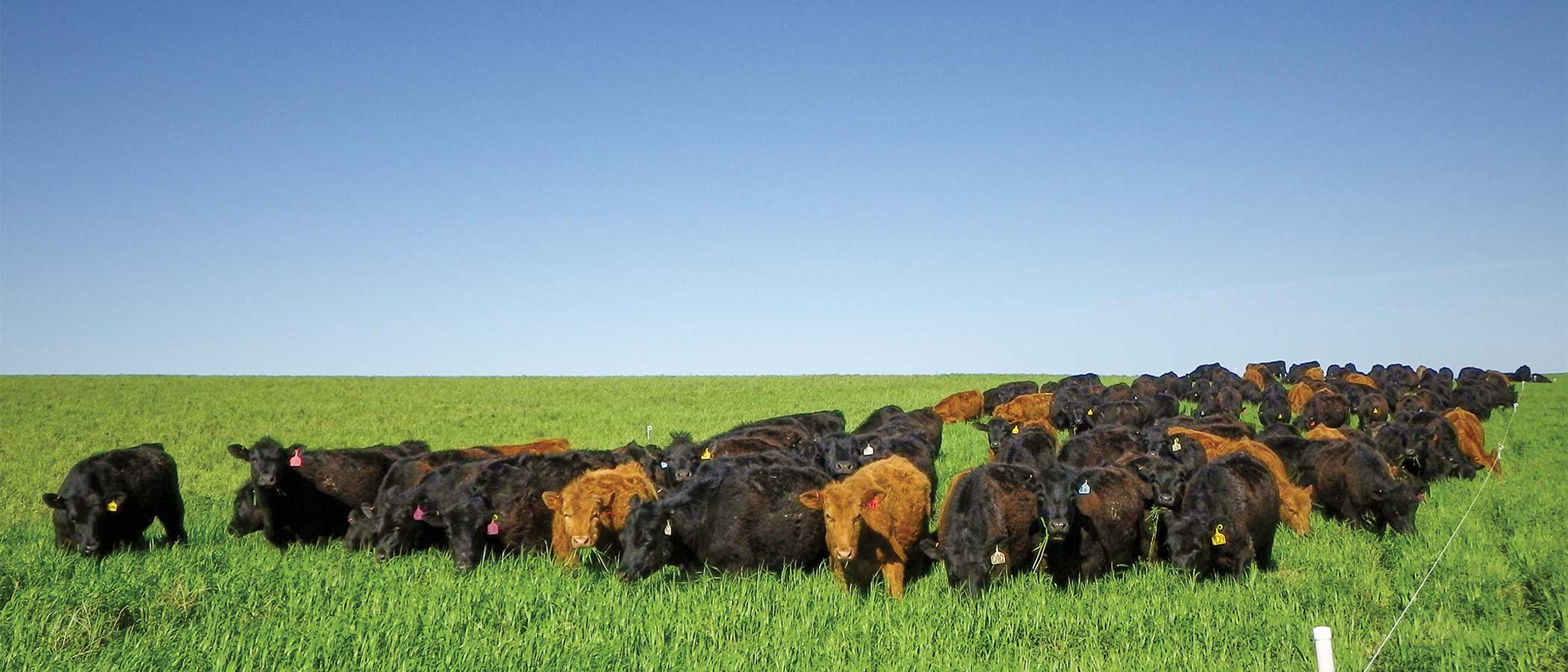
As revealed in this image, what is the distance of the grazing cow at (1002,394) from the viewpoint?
34.0 metres

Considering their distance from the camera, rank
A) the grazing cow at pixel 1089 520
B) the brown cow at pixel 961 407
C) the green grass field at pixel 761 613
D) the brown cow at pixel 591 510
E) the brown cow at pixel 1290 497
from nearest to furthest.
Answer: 1. the green grass field at pixel 761 613
2. the grazing cow at pixel 1089 520
3. the brown cow at pixel 591 510
4. the brown cow at pixel 1290 497
5. the brown cow at pixel 961 407

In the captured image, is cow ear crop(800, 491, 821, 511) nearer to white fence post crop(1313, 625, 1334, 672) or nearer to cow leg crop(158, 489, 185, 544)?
white fence post crop(1313, 625, 1334, 672)

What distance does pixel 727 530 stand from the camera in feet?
35.1

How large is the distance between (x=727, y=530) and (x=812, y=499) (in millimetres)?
1031

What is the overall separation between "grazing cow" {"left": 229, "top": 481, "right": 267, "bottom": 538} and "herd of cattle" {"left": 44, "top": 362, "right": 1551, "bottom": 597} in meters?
0.02

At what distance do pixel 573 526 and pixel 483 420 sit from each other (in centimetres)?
2647

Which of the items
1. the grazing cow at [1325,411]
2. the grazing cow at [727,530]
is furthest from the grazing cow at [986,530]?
the grazing cow at [1325,411]

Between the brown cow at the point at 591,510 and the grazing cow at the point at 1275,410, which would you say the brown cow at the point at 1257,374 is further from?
the brown cow at the point at 591,510

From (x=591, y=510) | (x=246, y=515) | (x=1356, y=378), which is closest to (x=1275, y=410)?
(x=1356, y=378)

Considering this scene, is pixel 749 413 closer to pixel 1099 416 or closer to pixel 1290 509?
pixel 1099 416

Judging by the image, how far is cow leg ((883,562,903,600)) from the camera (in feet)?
31.4

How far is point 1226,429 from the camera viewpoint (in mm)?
18422

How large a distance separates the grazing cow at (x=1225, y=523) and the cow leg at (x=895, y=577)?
2.84 meters

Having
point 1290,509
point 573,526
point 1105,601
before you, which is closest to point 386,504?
point 573,526
